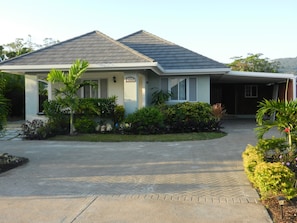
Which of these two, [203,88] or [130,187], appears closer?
[130,187]

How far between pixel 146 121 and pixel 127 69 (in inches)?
112

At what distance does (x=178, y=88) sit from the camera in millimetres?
19203

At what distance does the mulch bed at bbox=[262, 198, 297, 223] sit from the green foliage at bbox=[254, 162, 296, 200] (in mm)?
125

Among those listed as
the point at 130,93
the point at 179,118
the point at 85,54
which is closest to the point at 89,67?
the point at 85,54

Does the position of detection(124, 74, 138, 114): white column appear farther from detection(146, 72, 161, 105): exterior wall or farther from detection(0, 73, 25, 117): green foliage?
detection(0, 73, 25, 117): green foliage

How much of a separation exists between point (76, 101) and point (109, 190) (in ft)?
30.3

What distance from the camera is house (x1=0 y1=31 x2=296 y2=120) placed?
16.5 m

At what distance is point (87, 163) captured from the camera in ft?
29.8

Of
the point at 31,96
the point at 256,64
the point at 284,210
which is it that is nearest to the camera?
the point at 284,210

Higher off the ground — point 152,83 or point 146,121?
point 152,83

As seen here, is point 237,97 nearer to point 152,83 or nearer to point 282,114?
point 152,83

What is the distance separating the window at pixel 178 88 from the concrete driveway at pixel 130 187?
8.12 metres

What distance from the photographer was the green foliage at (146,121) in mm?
15297

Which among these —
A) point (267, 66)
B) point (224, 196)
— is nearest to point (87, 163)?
point (224, 196)
